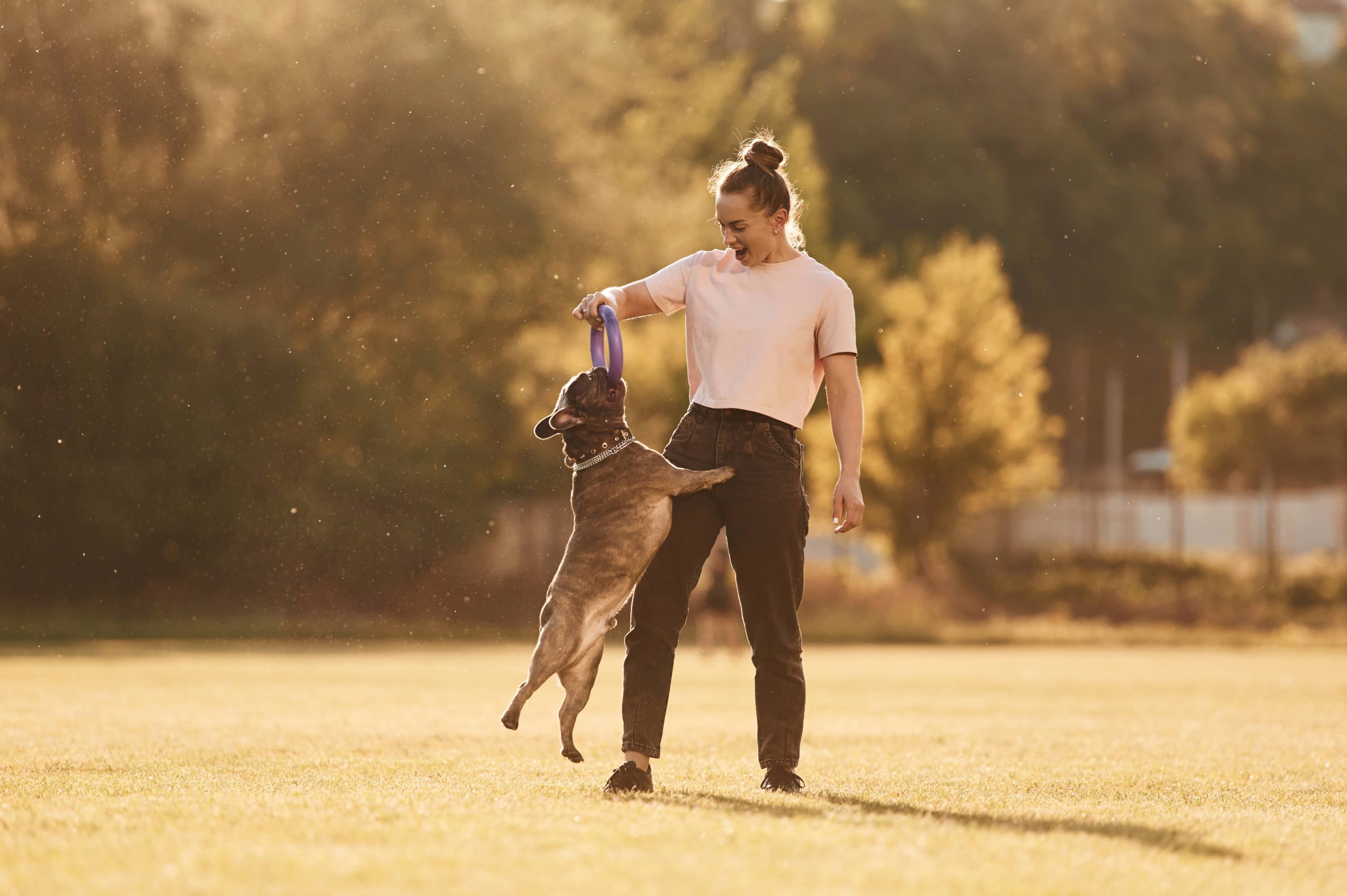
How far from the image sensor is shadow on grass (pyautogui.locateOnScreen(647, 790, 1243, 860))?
14.8 ft

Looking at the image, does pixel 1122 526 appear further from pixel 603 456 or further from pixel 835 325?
pixel 603 456

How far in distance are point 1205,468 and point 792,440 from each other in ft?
129

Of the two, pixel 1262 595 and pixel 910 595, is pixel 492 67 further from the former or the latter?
pixel 1262 595

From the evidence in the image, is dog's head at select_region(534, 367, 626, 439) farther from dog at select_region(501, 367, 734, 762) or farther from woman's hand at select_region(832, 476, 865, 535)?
woman's hand at select_region(832, 476, 865, 535)

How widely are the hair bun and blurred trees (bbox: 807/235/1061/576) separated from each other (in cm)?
2767

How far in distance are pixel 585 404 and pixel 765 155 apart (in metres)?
1.06

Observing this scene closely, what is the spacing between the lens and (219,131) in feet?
87.8

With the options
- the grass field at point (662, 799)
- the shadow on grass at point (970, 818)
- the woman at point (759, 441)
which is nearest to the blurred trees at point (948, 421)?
the grass field at point (662, 799)

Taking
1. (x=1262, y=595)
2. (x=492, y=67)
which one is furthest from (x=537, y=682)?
(x=1262, y=595)

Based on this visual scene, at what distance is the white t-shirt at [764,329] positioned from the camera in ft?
18.5

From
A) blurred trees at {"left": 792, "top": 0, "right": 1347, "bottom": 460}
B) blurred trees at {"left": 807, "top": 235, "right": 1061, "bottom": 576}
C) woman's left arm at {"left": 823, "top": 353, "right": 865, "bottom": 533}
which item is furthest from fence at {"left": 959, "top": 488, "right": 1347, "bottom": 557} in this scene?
woman's left arm at {"left": 823, "top": 353, "right": 865, "bottom": 533}

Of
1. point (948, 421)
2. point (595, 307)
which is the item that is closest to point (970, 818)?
point (595, 307)

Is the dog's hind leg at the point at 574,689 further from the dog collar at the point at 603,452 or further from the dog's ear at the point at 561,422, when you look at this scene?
the dog's ear at the point at 561,422

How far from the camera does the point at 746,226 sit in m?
5.64
